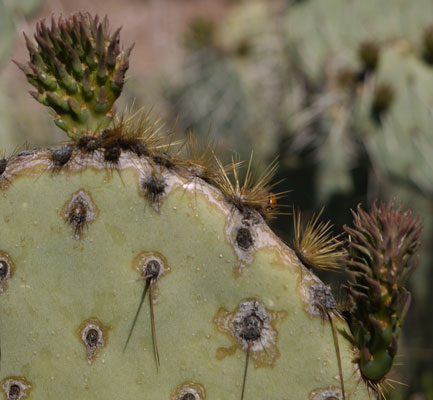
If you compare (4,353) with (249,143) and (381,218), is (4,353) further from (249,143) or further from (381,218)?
(249,143)

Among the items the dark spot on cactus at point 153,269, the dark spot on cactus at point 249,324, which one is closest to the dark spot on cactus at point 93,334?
the dark spot on cactus at point 153,269

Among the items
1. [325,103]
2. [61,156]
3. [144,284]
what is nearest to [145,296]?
[144,284]

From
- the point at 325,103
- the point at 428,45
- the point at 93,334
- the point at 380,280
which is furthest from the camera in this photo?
the point at 325,103

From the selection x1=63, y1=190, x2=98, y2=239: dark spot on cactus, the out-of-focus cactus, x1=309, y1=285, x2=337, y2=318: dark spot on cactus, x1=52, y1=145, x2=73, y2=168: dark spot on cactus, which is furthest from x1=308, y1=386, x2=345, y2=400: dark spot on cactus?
x1=52, y1=145, x2=73, y2=168: dark spot on cactus

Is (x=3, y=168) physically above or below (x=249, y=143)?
below

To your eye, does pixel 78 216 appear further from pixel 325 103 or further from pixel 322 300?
pixel 325 103

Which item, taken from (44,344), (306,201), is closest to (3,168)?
(44,344)

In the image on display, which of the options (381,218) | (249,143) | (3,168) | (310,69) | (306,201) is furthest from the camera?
(249,143)

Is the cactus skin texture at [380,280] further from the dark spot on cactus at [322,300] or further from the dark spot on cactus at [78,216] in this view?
the dark spot on cactus at [78,216]
